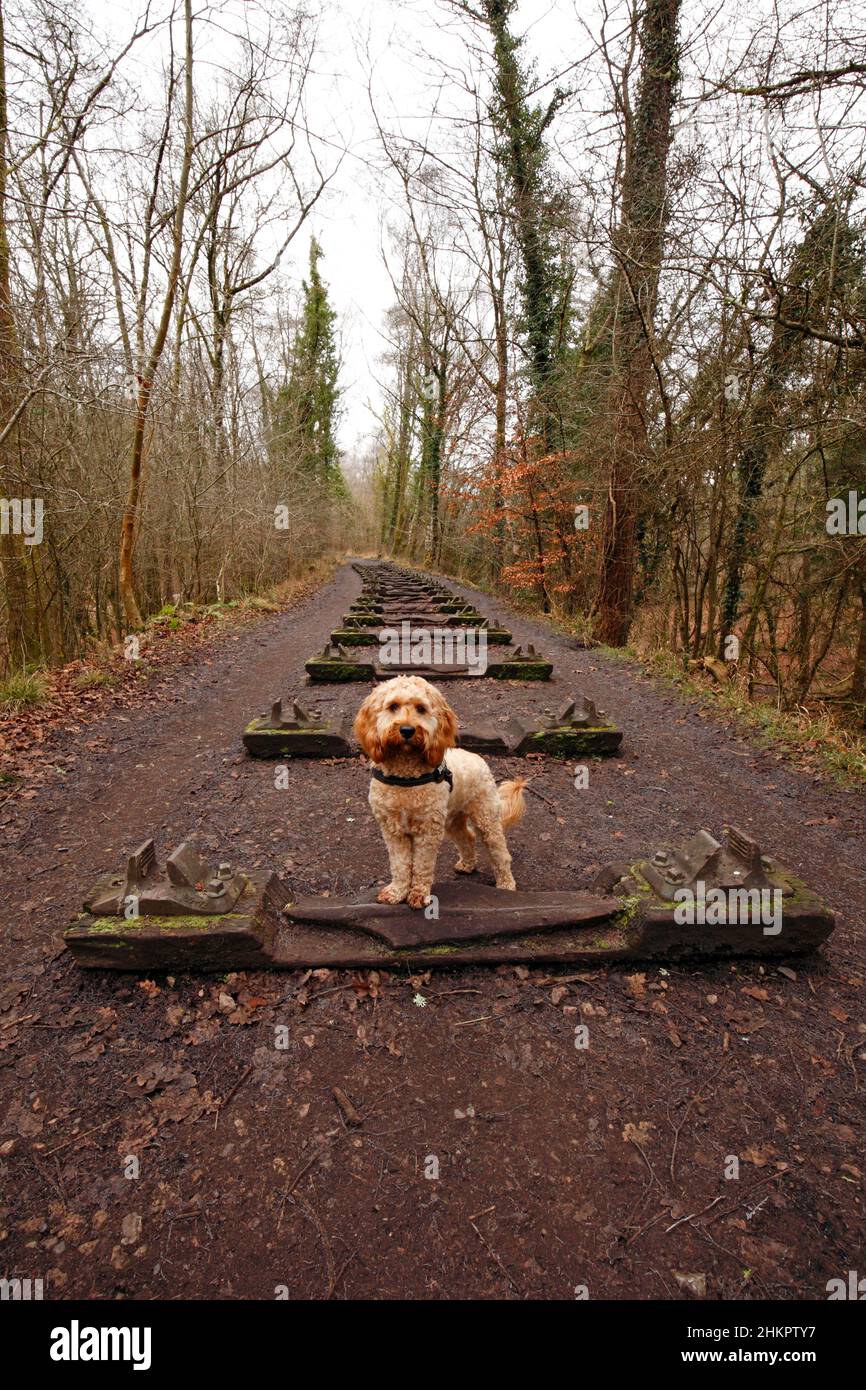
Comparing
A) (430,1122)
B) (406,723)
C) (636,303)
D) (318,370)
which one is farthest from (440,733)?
(318,370)

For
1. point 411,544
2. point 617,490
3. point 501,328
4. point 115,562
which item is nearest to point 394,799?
point 617,490

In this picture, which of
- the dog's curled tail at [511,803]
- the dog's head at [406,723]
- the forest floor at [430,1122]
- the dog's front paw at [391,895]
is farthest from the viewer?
the dog's curled tail at [511,803]

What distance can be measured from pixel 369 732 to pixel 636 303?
797cm

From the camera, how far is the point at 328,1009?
2521 millimetres

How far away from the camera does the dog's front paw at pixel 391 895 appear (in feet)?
9.56

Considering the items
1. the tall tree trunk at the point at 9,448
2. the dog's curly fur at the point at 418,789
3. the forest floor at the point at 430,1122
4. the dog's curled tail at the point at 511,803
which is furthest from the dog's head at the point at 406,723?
the tall tree trunk at the point at 9,448

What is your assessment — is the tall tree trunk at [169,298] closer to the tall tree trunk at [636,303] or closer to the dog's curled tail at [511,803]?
the tall tree trunk at [636,303]

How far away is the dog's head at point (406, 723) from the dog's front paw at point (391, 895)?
2.38 feet

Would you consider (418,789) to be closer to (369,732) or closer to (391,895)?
(369,732)

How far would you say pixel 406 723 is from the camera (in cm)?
256

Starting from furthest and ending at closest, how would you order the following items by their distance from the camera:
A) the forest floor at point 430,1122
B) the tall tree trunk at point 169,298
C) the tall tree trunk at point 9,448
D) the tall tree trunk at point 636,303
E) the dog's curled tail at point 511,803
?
the tall tree trunk at point 169,298 → the tall tree trunk at point 636,303 → the tall tree trunk at point 9,448 → the dog's curled tail at point 511,803 → the forest floor at point 430,1122

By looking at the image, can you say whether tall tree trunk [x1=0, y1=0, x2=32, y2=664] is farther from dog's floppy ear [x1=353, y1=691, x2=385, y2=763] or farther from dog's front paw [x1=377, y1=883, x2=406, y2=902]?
dog's front paw [x1=377, y1=883, x2=406, y2=902]

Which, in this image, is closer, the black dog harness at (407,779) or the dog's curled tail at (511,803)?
the black dog harness at (407,779)

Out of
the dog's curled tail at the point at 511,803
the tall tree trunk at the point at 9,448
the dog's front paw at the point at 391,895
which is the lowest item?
the dog's front paw at the point at 391,895
